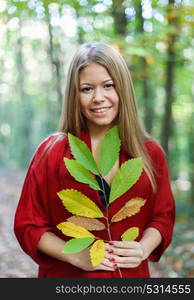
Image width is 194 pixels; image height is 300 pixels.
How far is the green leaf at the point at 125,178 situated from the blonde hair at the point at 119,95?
19.4 inches

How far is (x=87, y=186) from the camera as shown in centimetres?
148

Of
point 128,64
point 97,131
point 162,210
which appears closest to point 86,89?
A: point 97,131

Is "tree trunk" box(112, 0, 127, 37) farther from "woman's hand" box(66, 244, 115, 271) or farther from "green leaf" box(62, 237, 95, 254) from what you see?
"green leaf" box(62, 237, 95, 254)

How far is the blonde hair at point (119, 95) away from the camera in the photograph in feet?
4.83

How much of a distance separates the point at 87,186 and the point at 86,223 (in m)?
0.37

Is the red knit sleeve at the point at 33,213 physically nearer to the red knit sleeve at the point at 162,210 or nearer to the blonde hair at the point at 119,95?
the blonde hair at the point at 119,95

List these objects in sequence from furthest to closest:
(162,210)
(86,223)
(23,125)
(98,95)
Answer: (23,125)
(162,210)
(98,95)
(86,223)

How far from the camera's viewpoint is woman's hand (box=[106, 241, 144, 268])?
50.4 inches

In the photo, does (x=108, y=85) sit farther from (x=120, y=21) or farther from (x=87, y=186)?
(x=120, y=21)

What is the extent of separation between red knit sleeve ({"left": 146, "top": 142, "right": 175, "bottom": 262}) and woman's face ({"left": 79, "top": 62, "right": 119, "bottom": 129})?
0.33 m

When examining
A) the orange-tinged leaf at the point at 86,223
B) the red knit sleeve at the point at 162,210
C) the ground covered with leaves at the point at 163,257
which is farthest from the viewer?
the ground covered with leaves at the point at 163,257

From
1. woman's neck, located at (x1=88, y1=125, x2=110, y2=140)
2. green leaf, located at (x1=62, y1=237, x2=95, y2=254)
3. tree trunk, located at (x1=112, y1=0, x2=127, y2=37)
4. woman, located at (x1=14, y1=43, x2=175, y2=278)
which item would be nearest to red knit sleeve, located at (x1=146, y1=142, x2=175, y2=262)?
woman, located at (x1=14, y1=43, x2=175, y2=278)

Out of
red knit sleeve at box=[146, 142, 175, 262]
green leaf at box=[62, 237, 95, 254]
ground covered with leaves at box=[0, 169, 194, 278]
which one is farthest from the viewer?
ground covered with leaves at box=[0, 169, 194, 278]

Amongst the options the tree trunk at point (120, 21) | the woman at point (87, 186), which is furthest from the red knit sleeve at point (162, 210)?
the tree trunk at point (120, 21)
